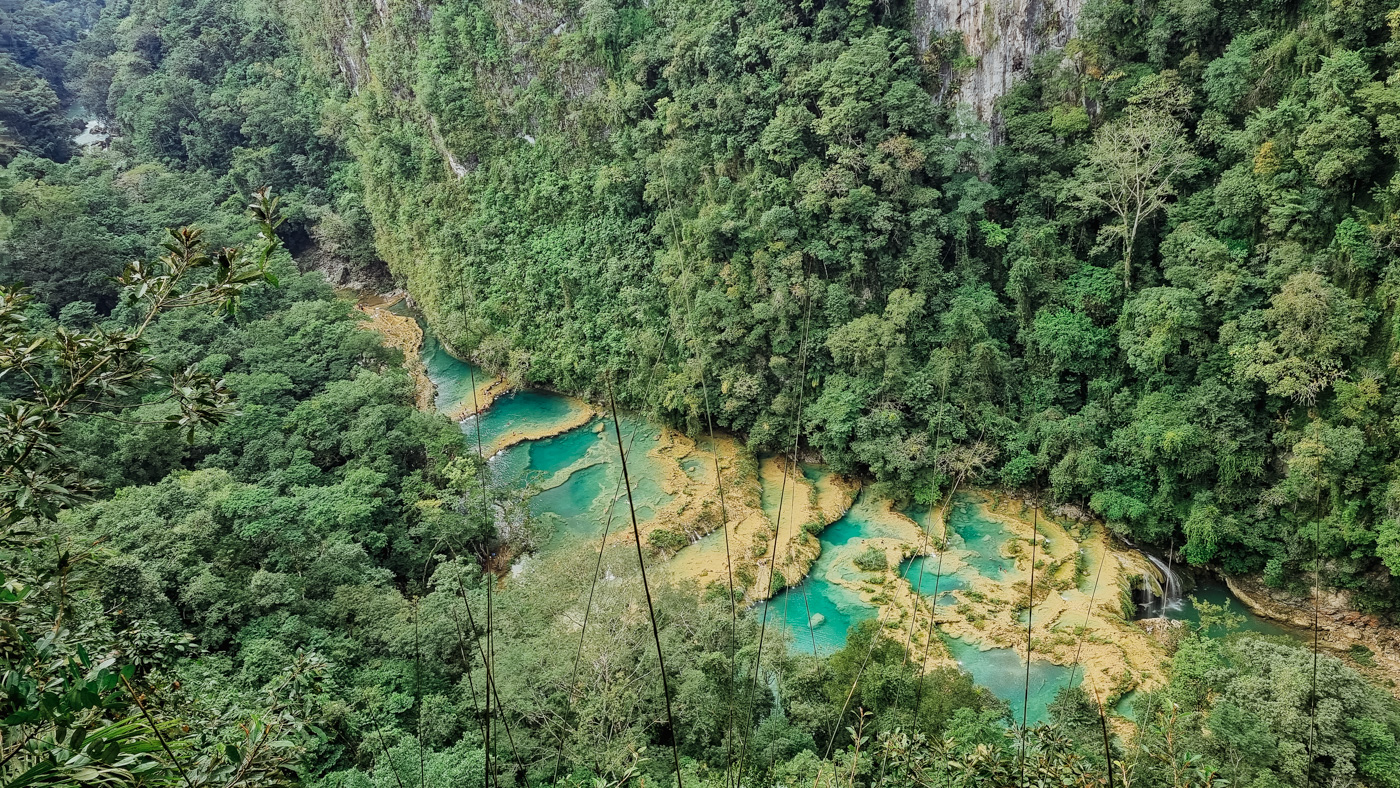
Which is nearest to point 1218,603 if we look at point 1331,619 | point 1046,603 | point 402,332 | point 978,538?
point 1331,619

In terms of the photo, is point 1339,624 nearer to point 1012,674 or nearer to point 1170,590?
point 1170,590

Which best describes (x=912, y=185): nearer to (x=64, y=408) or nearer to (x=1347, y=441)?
(x=1347, y=441)

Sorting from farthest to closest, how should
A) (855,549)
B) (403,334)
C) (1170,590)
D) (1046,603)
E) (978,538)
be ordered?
(403,334) < (855,549) < (978,538) < (1170,590) < (1046,603)

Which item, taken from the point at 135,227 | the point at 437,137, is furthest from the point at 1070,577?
the point at 135,227

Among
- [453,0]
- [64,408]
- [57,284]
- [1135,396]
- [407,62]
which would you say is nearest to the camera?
[64,408]

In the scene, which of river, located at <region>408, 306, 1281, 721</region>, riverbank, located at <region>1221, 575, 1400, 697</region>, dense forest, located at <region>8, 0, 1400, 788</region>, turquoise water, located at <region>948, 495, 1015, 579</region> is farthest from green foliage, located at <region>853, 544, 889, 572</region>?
riverbank, located at <region>1221, 575, 1400, 697</region>

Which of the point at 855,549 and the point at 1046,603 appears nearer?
the point at 1046,603

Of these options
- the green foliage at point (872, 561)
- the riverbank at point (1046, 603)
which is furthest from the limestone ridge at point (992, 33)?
the green foliage at point (872, 561)

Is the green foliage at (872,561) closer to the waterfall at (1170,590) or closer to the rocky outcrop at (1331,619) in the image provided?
the waterfall at (1170,590)
